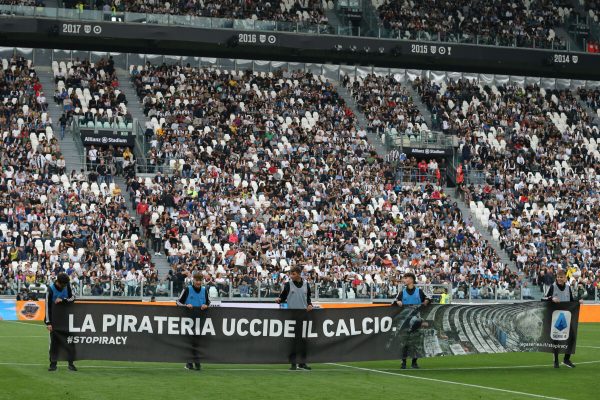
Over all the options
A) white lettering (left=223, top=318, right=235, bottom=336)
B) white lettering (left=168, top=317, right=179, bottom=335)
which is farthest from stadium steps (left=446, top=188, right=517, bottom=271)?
white lettering (left=168, top=317, right=179, bottom=335)

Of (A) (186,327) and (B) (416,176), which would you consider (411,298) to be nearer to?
(A) (186,327)

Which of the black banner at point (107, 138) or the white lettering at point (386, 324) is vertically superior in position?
the black banner at point (107, 138)

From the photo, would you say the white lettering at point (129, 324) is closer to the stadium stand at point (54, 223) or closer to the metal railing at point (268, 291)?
the metal railing at point (268, 291)

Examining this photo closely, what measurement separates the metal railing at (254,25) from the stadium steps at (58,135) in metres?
3.08

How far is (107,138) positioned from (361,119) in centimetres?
1421

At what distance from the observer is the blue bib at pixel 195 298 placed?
793 inches

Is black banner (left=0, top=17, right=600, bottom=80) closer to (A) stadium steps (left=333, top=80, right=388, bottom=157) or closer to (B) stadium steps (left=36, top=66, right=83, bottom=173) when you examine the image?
(A) stadium steps (left=333, top=80, right=388, bottom=157)

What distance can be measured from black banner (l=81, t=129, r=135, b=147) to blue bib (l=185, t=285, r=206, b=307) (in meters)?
29.0

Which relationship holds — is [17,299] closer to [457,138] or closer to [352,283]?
[352,283]

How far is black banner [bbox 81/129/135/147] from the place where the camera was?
48000 mm

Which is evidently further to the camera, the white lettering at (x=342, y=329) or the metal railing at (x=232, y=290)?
the metal railing at (x=232, y=290)

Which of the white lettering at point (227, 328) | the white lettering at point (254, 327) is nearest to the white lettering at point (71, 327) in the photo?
the white lettering at point (227, 328)

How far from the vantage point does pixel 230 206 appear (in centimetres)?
4547

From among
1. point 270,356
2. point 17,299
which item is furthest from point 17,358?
point 17,299
